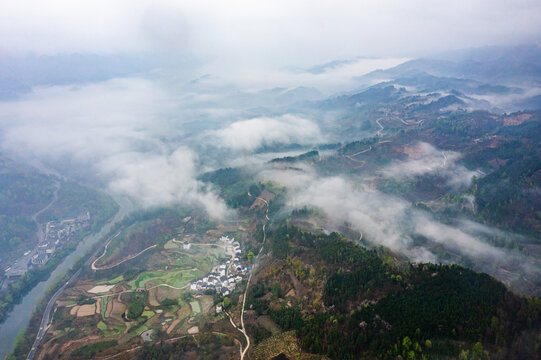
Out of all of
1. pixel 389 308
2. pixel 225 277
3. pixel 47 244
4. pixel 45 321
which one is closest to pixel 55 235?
pixel 47 244

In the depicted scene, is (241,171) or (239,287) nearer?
(239,287)

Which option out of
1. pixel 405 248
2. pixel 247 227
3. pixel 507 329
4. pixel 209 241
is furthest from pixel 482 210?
pixel 209 241

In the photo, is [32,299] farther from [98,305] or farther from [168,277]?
[168,277]

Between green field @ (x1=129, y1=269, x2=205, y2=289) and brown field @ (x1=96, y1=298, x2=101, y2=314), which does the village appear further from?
green field @ (x1=129, y1=269, x2=205, y2=289)

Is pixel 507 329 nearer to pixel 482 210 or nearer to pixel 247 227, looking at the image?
pixel 482 210

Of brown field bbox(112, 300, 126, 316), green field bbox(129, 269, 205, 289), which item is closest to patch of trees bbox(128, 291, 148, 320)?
brown field bbox(112, 300, 126, 316)
